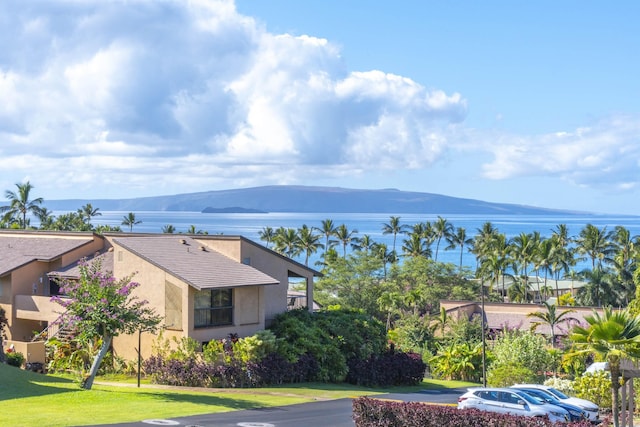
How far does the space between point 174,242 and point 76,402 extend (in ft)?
52.8

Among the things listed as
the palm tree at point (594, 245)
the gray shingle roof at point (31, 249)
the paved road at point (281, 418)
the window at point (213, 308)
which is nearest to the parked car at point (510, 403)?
the paved road at point (281, 418)

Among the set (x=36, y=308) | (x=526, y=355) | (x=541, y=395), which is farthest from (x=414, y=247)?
(x=541, y=395)

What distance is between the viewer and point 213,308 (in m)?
39.6

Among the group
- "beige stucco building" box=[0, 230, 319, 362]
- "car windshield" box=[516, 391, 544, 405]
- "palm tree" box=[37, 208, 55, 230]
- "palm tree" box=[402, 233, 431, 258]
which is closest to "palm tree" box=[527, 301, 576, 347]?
"beige stucco building" box=[0, 230, 319, 362]

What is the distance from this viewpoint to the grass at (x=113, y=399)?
84.5 feet

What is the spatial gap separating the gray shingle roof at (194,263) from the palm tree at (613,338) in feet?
68.1

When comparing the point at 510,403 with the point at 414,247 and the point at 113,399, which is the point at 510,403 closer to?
the point at 113,399

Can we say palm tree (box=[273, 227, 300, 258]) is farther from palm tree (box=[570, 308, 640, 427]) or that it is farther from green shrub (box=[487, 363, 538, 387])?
palm tree (box=[570, 308, 640, 427])

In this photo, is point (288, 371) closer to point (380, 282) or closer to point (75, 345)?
point (75, 345)

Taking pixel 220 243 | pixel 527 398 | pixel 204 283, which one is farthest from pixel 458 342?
pixel 527 398

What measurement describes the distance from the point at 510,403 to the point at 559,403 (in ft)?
6.61

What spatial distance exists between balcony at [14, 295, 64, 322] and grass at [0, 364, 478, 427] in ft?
23.0

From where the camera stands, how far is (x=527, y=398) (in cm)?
2723

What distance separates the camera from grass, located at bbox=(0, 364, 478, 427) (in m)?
25.8
